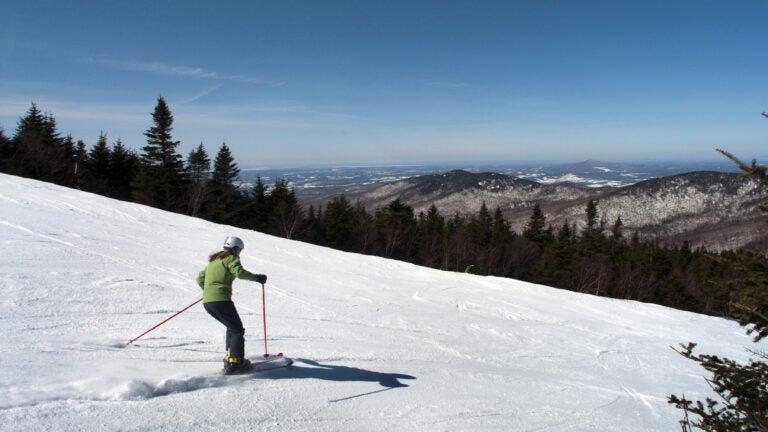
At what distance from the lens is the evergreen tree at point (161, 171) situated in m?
41.3

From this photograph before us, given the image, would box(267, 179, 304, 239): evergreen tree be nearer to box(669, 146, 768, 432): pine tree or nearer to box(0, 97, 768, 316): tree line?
box(0, 97, 768, 316): tree line

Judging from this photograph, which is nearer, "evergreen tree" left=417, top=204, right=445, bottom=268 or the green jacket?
the green jacket

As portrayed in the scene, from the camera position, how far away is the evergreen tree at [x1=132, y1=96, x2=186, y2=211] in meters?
41.3

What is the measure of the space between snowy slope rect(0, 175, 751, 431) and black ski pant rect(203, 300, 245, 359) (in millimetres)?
392

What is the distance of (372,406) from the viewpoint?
595 centimetres

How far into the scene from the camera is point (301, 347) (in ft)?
26.6

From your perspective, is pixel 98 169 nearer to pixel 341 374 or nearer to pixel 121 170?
pixel 121 170

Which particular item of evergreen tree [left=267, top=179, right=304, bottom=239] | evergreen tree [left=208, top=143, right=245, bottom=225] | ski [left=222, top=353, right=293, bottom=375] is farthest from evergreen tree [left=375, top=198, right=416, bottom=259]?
ski [left=222, top=353, right=293, bottom=375]

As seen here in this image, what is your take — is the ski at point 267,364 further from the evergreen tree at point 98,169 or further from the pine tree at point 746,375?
the evergreen tree at point 98,169

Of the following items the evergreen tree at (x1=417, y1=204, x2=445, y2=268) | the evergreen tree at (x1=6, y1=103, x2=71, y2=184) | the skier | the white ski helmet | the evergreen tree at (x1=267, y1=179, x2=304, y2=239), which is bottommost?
the evergreen tree at (x1=417, y1=204, x2=445, y2=268)

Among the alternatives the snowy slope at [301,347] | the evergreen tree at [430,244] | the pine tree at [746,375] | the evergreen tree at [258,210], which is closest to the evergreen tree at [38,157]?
the evergreen tree at [258,210]

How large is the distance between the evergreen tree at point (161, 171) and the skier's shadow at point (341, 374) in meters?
40.4

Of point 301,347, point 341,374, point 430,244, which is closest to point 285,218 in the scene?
point 430,244

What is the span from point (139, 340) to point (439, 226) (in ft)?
183
